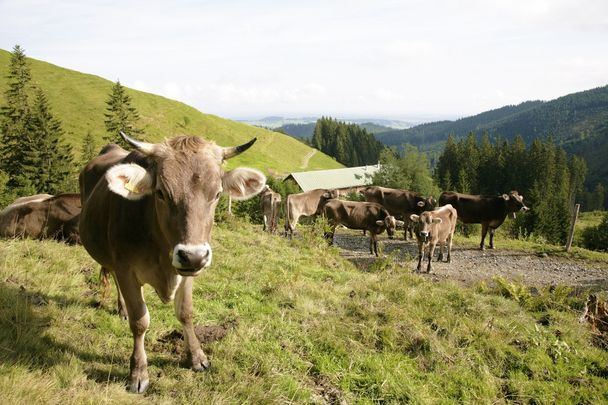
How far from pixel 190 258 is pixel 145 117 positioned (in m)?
103

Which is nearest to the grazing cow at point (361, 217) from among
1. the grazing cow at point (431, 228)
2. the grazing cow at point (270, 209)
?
the grazing cow at point (431, 228)

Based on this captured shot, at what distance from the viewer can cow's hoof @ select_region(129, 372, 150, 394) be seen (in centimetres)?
409

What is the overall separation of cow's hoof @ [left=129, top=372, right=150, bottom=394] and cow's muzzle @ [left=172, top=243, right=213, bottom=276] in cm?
168

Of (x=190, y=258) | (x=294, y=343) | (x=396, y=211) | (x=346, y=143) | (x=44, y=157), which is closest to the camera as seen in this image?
(x=190, y=258)

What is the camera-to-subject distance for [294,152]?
423 ft

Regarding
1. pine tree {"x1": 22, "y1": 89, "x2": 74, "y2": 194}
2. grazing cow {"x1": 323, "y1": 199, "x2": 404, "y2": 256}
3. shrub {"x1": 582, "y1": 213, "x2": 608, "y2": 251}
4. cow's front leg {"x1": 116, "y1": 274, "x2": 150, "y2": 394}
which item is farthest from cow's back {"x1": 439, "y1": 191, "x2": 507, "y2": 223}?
pine tree {"x1": 22, "y1": 89, "x2": 74, "y2": 194}

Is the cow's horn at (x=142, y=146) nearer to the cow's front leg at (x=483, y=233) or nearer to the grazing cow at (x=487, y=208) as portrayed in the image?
the cow's front leg at (x=483, y=233)

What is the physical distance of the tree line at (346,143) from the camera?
461 feet

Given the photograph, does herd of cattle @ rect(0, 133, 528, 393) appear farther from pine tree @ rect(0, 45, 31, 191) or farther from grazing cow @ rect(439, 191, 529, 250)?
pine tree @ rect(0, 45, 31, 191)

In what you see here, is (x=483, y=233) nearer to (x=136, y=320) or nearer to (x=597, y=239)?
(x=136, y=320)

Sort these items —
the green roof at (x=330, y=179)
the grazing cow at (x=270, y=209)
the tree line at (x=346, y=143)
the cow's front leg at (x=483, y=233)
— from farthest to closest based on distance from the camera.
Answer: the tree line at (x=346, y=143)
the green roof at (x=330, y=179)
the grazing cow at (x=270, y=209)
the cow's front leg at (x=483, y=233)

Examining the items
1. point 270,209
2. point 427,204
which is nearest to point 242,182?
point 270,209

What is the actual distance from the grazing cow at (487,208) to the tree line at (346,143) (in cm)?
11736

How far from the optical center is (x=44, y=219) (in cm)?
1019
